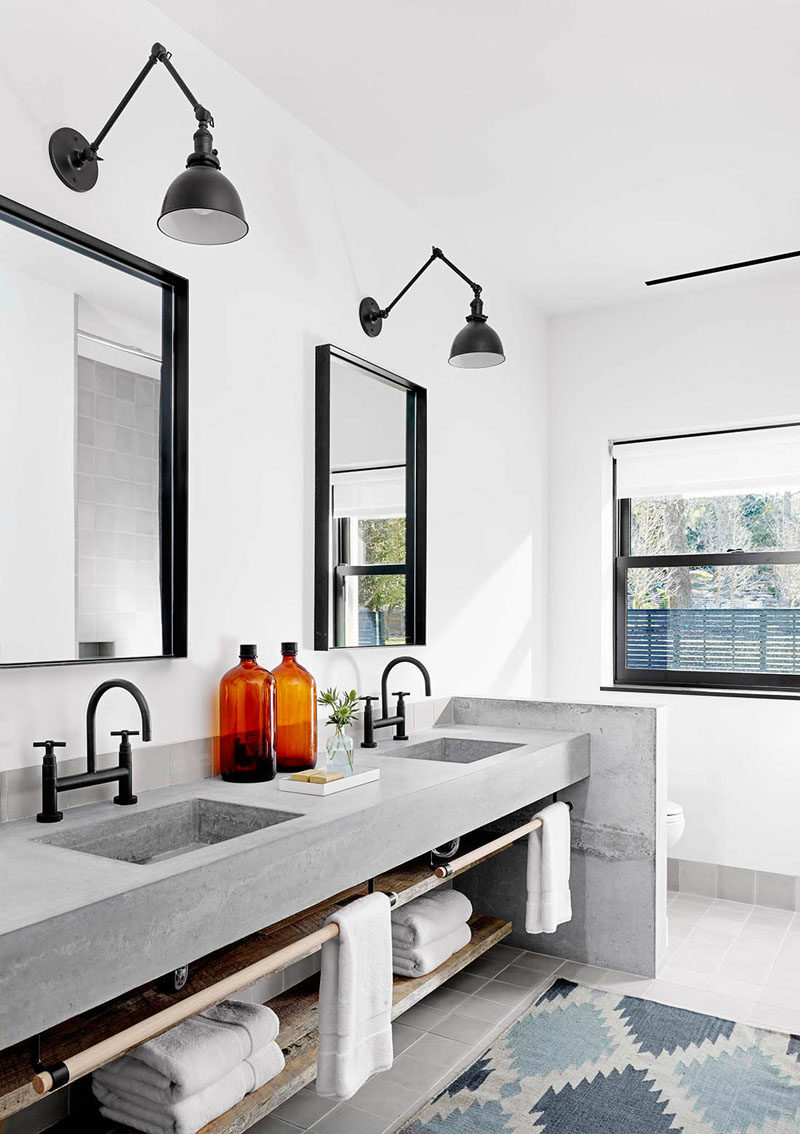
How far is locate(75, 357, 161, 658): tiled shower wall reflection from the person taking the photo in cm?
190

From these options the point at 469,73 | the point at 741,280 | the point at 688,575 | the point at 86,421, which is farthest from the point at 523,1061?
the point at 741,280

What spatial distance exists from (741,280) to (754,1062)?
286cm

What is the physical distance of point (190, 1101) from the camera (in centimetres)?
166

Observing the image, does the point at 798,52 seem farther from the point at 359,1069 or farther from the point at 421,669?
the point at 359,1069

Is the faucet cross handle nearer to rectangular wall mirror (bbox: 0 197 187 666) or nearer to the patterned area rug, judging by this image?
rectangular wall mirror (bbox: 0 197 187 666)

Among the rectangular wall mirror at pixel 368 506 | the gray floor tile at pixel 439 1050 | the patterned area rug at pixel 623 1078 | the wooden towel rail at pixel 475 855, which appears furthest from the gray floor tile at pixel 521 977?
the rectangular wall mirror at pixel 368 506

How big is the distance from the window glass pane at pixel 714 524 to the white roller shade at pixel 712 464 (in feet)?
0.18

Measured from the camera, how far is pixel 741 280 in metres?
3.73

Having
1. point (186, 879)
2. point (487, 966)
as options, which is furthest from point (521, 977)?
point (186, 879)

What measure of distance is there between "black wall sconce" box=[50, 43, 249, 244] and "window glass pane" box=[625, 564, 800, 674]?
2.81 meters

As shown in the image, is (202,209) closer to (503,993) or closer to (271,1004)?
(271,1004)

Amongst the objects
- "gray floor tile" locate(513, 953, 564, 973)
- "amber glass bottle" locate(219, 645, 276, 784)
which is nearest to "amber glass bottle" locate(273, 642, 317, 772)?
"amber glass bottle" locate(219, 645, 276, 784)

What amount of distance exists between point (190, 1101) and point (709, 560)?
10.0 feet

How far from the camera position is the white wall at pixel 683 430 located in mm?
3670
